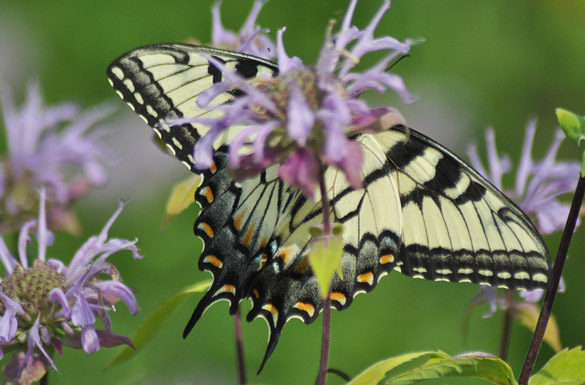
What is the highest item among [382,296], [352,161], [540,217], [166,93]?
[166,93]

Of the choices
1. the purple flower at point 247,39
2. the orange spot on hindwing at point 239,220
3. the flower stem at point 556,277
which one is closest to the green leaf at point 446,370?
the flower stem at point 556,277

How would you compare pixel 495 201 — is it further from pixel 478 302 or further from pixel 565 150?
pixel 565 150

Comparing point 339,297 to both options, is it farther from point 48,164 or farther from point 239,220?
point 48,164

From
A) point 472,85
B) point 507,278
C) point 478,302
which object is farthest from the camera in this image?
point 472,85

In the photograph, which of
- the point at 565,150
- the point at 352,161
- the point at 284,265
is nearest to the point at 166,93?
the point at 284,265

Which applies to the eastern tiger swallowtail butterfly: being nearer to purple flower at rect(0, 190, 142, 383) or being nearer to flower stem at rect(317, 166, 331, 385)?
purple flower at rect(0, 190, 142, 383)

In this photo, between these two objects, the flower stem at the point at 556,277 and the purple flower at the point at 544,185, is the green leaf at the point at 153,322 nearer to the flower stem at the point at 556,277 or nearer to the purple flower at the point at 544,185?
the flower stem at the point at 556,277

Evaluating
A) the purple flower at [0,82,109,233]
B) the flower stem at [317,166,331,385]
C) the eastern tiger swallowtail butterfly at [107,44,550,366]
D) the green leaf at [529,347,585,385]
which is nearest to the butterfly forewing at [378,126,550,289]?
the eastern tiger swallowtail butterfly at [107,44,550,366]
